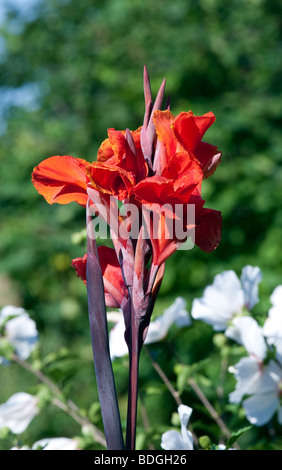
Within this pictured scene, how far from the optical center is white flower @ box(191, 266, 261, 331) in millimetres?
763

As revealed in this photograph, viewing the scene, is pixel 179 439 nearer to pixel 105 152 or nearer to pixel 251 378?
pixel 251 378

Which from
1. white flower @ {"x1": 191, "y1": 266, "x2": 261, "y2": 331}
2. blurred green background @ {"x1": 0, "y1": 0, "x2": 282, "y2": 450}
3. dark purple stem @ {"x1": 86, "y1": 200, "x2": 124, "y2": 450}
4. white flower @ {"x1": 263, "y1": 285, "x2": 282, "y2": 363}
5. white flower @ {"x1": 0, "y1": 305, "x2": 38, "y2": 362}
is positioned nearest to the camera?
dark purple stem @ {"x1": 86, "y1": 200, "x2": 124, "y2": 450}

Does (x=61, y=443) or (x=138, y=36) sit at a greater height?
(x=138, y=36)

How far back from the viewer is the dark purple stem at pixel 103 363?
0.44m

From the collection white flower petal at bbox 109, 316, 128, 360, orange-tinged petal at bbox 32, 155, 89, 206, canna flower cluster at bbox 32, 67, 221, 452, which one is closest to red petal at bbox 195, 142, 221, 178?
canna flower cluster at bbox 32, 67, 221, 452

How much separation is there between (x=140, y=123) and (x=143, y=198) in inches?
96.0

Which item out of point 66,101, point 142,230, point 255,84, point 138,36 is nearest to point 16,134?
point 66,101

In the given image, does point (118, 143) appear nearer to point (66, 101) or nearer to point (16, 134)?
point (66, 101)

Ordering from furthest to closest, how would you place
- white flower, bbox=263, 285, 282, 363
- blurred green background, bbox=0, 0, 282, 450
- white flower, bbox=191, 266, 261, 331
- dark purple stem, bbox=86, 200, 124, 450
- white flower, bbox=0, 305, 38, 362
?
blurred green background, bbox=0, 0, 282, 450 → white flower, bbox=0, 305, 38, 362 → white flower, bbox=191, 266, 261, 331 → white flower, bbox=263, 285, 282, 363 → dark purple stem, bbox=86, 200, 124, 450

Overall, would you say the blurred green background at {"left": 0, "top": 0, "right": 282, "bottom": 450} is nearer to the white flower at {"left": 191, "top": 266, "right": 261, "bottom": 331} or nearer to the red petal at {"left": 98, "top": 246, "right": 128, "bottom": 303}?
the white flower at {"left": 191, "top": 266, "right": 261, "bottom": 331}

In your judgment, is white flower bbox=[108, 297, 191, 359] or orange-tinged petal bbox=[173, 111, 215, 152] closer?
orange-tinged petal bbox=[173, 111, 215, 152]

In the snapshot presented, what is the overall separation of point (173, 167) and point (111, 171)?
0.06m

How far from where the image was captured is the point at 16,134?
15.1 feet

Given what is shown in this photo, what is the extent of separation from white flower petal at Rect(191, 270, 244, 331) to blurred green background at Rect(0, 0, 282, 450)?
1.01 meters
